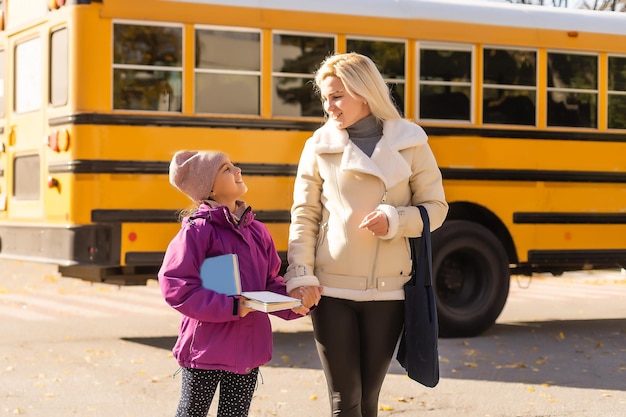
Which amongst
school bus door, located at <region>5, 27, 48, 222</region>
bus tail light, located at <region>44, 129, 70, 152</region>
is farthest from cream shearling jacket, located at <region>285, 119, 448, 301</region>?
school bus door, located at <region>5, 27, 48, 222</region>

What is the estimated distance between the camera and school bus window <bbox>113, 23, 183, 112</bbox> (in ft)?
26.8

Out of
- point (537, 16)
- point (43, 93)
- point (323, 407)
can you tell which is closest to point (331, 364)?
point (323, 407)

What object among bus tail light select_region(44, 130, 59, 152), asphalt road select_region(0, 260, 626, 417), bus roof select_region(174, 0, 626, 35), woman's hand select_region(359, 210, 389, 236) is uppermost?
bus roof select_region(174, 0, 626, 35)

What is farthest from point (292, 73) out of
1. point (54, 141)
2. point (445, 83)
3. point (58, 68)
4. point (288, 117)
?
point (54, 141)

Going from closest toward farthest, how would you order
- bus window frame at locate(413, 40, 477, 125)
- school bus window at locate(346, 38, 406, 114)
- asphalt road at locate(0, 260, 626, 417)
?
asphalt road at locate(0, 260, 626, 417), school bus window at locate(346, 38, 406, 114), bus window frame at locate(413, 40, 477, 125)

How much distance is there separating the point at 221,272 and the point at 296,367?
4.21 meters

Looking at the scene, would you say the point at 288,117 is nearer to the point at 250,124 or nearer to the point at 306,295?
the point at 250,124

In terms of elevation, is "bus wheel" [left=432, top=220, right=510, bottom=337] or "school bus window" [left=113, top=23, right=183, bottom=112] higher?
"school bus window" [left=113, top=23, right=183, bottom=112]

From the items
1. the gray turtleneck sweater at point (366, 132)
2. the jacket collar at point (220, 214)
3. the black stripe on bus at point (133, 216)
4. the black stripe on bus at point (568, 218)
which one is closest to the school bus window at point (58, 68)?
the black stripe on bus at point (133, 216)

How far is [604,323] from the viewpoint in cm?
1062

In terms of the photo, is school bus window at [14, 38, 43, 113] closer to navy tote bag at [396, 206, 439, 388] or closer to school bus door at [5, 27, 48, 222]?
school bus door at [5, 27, 48, 222]

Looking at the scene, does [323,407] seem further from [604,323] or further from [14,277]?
[14,277]

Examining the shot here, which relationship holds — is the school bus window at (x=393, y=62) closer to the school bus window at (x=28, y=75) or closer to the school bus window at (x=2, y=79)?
the school bus window at (x=28, y=75)

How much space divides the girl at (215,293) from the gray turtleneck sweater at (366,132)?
46 centimetres
